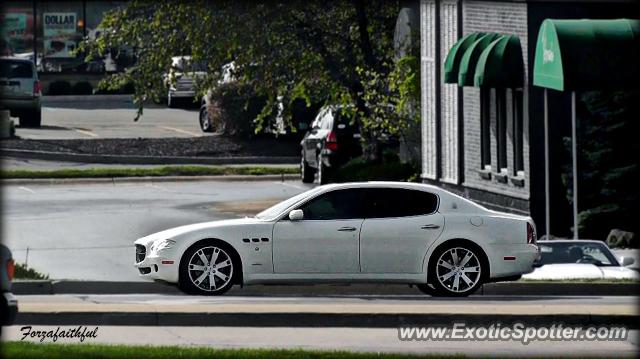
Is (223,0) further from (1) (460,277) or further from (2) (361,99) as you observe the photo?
A: (1) (460,277)

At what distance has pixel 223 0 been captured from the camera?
34156mm

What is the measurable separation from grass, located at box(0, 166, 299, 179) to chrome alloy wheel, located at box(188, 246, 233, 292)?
20.1 meters

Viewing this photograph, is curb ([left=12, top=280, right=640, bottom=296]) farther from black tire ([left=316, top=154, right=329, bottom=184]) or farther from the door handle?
black tire ([left=316, top=154, right=329, bottom=184])

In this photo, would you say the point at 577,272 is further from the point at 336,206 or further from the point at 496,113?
the point at 496,113

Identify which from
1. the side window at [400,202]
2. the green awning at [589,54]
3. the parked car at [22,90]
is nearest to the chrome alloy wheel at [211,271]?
the side window at [400,202]

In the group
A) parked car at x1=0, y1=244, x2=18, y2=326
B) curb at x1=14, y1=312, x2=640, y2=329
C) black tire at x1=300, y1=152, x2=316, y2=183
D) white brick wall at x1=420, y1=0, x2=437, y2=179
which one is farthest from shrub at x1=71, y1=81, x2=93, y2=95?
parked car at x1=0, y1=244, x2=18, y2=326

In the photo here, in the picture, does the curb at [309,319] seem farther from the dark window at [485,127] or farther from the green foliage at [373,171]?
the green foliage at [373,171]

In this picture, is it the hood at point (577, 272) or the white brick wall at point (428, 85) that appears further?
the white brick wall at point (428, 85)

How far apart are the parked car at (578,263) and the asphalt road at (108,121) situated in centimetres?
2743

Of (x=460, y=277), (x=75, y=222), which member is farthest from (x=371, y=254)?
(x=75, y=222)

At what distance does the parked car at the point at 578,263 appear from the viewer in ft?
64.3

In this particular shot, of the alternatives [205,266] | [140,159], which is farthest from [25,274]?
[140,159]

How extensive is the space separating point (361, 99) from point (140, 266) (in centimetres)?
1885

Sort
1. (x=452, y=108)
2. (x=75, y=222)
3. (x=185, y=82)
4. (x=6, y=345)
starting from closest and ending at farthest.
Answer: (x=6, y=345), (x=75, y=222), (x=452, y=108), (x=185, y=82)
